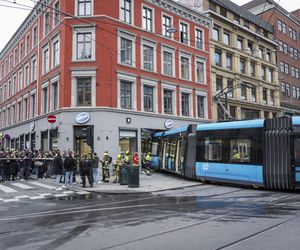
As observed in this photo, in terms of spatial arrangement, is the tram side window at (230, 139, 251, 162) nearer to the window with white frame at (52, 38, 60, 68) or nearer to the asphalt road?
the asphalt road

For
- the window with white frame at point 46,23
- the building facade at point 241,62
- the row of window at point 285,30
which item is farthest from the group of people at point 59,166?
the row of window at point 285,30

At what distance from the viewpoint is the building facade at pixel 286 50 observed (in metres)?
52.1

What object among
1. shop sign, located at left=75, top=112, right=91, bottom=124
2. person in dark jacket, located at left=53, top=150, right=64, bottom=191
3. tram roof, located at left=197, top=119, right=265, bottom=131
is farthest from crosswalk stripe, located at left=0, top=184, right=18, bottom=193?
tram roof, located at left=197, top=119, right=265, bottom=131

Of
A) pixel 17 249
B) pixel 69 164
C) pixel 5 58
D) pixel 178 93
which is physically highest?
pixel 5 58

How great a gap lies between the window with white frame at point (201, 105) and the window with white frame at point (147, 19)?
8.25 meters

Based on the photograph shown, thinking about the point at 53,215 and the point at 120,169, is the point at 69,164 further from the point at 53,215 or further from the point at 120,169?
the point at 53,215

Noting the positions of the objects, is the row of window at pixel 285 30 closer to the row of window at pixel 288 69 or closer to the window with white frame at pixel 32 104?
the row of window at pixel 288 69

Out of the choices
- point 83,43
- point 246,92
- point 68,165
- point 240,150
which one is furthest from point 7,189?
point 246,92

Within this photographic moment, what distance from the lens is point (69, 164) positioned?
1947cm

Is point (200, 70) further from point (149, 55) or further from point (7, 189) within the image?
point (7, 189)

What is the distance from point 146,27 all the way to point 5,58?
24.6 metres

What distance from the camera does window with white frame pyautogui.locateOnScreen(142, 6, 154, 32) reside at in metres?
32.5

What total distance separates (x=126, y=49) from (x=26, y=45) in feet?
45.8

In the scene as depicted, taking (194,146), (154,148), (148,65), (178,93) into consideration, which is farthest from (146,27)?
(194,146)
